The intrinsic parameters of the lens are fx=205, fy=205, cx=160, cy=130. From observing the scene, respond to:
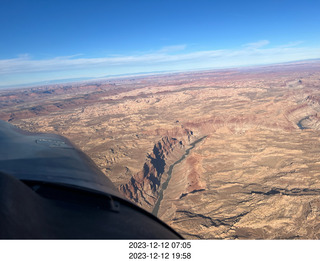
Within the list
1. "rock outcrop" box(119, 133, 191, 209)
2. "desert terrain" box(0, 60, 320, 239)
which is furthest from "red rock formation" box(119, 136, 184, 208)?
"desert terrain" box(0, 60, 320, 239)

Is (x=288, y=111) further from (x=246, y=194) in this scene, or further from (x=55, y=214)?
(x=55, y=214)

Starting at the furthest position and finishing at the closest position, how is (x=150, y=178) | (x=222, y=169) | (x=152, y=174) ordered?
(x=152, y=174)
(x=222, y=169)
(x=150, y=178)

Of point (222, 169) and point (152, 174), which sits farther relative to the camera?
point (152, 174)

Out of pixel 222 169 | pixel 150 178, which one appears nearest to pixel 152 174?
pixel 150 178

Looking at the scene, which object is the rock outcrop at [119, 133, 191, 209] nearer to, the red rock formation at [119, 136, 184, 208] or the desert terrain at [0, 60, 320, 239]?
the red rock formation at [119, 136, 184, 208]

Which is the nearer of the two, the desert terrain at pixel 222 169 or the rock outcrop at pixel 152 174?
the desert terrain at pixel 222 169

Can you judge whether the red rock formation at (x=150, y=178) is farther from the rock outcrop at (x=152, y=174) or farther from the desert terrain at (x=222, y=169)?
the desert terrain at (x=222, y=169)

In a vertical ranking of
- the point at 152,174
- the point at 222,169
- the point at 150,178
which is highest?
the point at 222,169

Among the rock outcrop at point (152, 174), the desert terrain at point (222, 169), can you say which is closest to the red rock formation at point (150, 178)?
the rock outcrop at point (152, 174)

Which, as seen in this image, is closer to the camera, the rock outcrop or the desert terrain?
the desert terrain

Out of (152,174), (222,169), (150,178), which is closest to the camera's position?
(150,178)

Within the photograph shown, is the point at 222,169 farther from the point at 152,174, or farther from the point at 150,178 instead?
the point at 150,178
